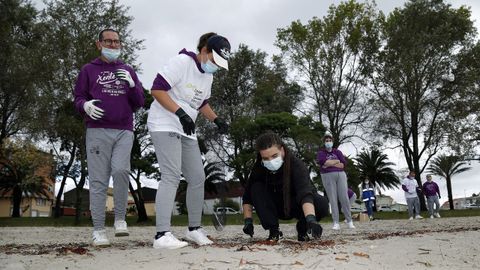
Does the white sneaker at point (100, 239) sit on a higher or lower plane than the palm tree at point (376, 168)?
lower

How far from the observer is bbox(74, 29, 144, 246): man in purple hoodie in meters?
4.87

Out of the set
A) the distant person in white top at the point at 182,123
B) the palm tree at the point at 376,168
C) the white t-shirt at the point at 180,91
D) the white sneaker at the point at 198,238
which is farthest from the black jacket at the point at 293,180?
the palm tree at the point at 376,168

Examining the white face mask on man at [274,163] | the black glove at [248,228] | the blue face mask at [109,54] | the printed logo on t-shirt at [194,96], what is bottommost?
the black glove at [248,228]

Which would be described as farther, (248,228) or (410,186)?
(410,186)

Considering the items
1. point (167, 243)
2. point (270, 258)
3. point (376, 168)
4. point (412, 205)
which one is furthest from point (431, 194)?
point (376, 168)

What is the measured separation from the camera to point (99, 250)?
4.20m

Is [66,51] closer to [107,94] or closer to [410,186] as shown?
[410,186]

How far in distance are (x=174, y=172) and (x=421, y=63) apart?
28.5 metres

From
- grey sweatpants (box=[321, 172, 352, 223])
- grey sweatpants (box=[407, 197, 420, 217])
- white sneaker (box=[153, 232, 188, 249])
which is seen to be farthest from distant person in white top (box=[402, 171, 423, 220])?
white sneaker (box=[153, 232, 188, 249])

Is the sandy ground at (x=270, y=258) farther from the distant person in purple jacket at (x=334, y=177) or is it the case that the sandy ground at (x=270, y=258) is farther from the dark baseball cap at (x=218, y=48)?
the distant person in purple jacket at (x=334, y=177)

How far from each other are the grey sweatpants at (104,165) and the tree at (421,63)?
27.3 meters

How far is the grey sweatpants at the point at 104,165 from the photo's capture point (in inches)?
191

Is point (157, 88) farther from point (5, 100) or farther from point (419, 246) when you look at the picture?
point (5, 100)

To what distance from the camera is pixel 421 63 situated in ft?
98.7
